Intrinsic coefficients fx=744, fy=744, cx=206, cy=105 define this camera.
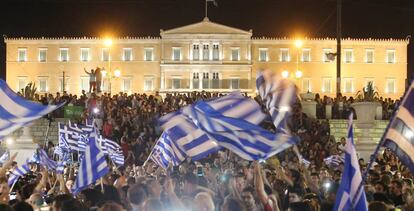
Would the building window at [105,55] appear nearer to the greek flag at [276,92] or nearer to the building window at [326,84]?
the building window at [326,84]

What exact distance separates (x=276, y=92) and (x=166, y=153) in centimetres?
343

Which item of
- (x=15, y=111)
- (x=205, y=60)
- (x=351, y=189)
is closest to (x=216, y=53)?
(x=205, y=60)

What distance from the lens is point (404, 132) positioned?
555cm

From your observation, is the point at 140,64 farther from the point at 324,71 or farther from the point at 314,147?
the point at 314,147

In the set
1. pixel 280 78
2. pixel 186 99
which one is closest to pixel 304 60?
pixel 186 99

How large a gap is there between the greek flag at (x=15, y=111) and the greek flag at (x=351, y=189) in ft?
11.7

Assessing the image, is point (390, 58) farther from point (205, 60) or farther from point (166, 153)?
point (166, 153)

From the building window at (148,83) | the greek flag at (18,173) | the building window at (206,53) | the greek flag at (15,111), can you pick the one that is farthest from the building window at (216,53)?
the greek flag at (15,111)

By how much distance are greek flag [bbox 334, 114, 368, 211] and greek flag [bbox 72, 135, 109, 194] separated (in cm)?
427

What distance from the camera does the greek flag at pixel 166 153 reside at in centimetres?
1257

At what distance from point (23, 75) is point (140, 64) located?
13.3 metres

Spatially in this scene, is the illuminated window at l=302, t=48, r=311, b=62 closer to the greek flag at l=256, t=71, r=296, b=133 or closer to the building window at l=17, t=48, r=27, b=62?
the building window at l=17, t=48, r=27, b=62

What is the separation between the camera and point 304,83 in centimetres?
8106

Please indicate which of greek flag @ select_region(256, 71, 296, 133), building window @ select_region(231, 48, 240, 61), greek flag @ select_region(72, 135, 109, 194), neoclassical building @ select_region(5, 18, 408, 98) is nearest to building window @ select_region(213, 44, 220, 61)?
neoclassical building @ select_region(5, 18, 408, 98)
